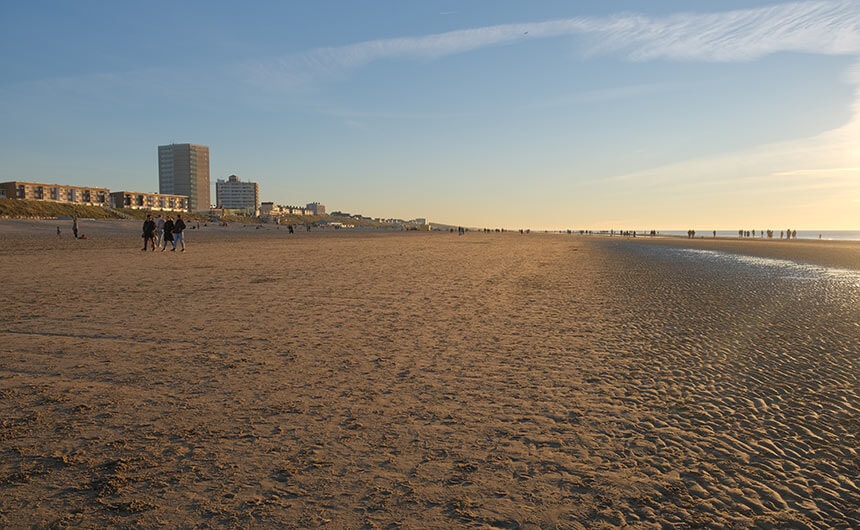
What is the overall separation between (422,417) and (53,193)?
178348 mm

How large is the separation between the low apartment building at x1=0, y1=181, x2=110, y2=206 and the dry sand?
476 feet

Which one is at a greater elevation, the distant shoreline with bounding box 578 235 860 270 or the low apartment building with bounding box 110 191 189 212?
the low apartment building with bounding box 110 191 189 212

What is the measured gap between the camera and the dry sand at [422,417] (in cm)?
312

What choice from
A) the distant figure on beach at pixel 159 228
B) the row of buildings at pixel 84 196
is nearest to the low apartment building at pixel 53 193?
the row of buildings at pixel 84 196

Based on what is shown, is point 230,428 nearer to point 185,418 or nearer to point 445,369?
point 185,418

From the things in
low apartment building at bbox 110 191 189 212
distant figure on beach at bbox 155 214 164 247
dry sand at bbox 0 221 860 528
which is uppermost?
low apartment building at bbox 110 191 189 212

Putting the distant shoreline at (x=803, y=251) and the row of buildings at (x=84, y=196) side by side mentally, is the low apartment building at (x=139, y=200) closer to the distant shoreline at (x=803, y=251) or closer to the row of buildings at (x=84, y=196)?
the row of buildings at (x=84, y=196)

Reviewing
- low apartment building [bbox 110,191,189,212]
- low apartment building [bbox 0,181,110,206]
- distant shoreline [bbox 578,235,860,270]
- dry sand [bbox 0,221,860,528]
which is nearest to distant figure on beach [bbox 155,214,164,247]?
dry sand [bbox 0,221,860,528]

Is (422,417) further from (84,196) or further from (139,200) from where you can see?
(139,200)

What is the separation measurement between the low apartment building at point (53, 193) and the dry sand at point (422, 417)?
5712 inches

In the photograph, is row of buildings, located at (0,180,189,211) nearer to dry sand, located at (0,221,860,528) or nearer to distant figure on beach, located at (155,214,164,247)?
distant figure on beach, located at (155,214,164,247)

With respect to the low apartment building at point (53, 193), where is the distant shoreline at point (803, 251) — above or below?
below

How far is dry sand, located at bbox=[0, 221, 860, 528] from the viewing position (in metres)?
3.12

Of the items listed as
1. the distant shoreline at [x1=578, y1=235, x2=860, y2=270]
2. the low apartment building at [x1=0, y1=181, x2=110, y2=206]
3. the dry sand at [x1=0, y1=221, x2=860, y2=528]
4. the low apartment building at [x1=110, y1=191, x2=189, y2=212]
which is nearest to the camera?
the dry sand at [x1=0, y1=221, x2=860, y2=528]
